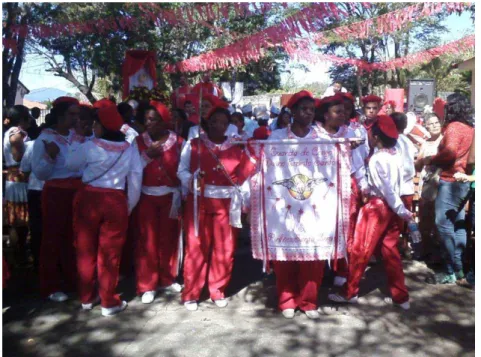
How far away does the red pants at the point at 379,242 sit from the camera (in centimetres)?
478

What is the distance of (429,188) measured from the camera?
242 inches

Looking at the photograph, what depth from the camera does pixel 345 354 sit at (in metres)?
4.06

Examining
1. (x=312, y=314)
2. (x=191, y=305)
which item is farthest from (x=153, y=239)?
(x=312, y=314)

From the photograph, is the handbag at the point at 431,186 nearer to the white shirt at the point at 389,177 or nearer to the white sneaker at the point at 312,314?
the white shirt at the point at 389,177

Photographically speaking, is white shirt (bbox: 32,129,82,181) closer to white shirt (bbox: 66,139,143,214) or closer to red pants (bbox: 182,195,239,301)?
white shirt (bbox: 66,139,143,214)

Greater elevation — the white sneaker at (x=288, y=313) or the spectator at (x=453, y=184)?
the spectator at (x=453, y=184)

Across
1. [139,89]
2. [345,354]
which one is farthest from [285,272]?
[139,89]

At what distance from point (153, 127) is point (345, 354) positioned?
8.17 feet

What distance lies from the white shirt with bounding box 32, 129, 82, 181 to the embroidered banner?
5.40ft

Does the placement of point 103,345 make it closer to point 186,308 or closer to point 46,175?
point 186,308

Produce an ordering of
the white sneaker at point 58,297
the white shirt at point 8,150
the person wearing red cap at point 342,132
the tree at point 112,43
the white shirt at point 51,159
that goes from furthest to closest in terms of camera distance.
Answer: the tree at point 112,43 < the white shirt at point 8,150 < the white sneaker at point 58,297 < the person wearing red cap at point 342,132 < the white shirt at point 51,159

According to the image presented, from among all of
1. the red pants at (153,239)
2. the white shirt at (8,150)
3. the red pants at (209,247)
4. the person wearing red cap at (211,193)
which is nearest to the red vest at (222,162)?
the person wearing red cap at (211,193)

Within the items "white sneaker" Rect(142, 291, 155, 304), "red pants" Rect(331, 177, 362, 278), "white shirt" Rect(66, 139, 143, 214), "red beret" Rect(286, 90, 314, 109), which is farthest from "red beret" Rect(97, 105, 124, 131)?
"red pants" Rect(331, 177, 362, 278)

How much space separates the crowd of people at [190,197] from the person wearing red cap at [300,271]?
0.01 meters
